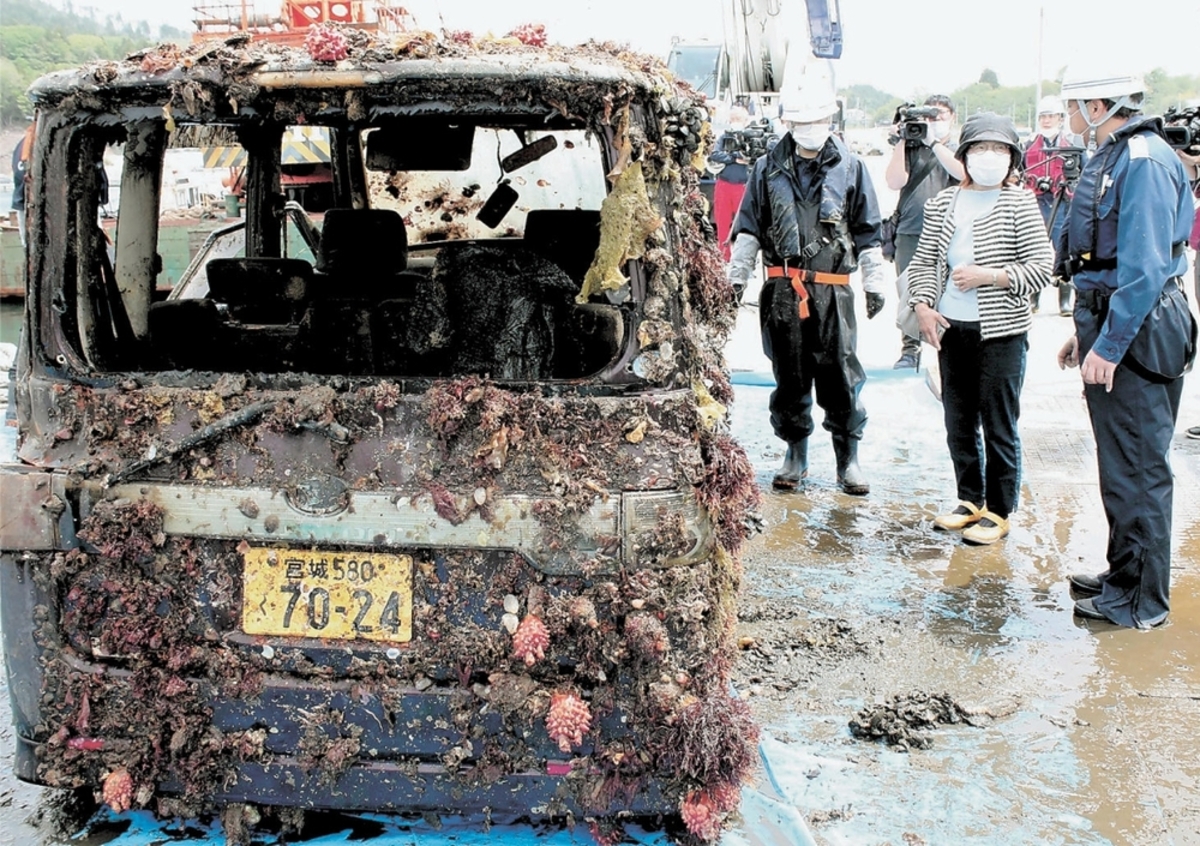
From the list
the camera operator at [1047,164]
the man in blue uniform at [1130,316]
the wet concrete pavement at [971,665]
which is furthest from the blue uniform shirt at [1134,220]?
the camera operator at [1047,164]

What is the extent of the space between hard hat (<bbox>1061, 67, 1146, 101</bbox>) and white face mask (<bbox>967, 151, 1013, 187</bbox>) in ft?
1.98

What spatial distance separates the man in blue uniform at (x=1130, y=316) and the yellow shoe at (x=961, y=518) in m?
1.01

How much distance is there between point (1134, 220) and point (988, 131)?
1061 millimetres

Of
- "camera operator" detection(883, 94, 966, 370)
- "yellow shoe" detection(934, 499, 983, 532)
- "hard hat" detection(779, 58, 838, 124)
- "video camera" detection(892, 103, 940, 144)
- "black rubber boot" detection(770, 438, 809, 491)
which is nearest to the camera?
"yellow shoe" detection(934, 499, 983, 532)

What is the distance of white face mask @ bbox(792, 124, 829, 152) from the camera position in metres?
5.71

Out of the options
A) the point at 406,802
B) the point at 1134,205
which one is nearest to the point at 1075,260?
the point at 1134,205

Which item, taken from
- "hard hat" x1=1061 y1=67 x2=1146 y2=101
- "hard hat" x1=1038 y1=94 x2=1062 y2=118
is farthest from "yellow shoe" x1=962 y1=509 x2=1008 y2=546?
"hard hat" x1=1038 y1=94 x2=1062 y2=118

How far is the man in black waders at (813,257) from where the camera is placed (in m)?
5.72

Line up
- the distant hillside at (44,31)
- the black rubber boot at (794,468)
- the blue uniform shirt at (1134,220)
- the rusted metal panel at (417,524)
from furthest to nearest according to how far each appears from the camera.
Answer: the distant hillside at (44,31) → the black rubber boot at (794,468) → the blue uniform shirt at (1134,220) → the rusted metal panel at (417,524)

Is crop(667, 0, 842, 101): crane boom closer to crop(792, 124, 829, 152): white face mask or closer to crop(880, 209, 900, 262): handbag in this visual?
crop(880, 209, 900, 262): handbag

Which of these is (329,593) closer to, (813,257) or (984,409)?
(984,409)

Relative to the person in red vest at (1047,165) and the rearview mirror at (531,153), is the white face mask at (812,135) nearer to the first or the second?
the rearview mirror at (531,153)

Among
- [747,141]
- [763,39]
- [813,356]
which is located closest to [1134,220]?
[813,356]

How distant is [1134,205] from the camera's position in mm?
3910
